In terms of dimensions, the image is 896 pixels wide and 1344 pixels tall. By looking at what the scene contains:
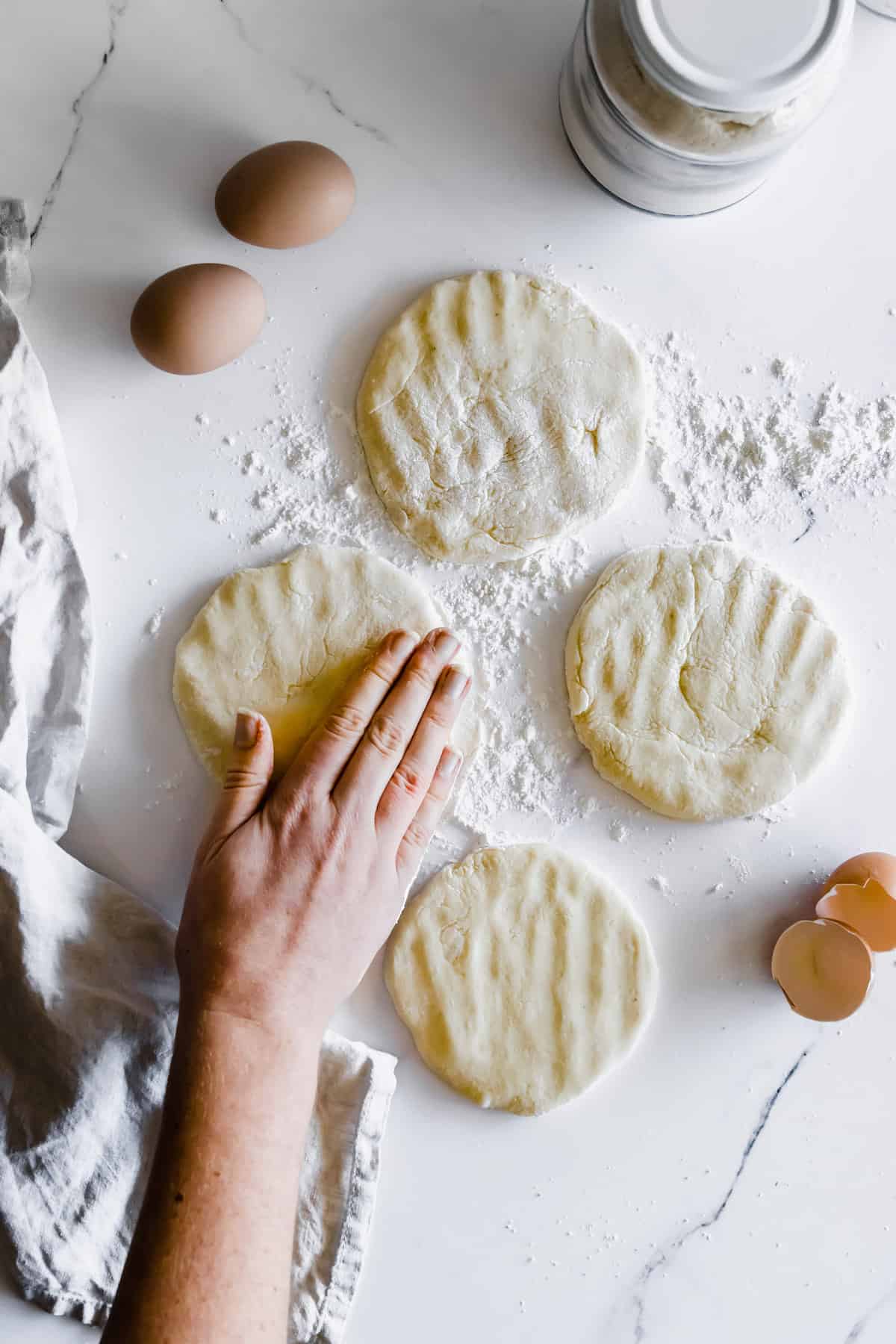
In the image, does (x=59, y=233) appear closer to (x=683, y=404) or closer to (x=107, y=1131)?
(x=683, y=404)

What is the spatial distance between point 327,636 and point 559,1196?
0.64 meters

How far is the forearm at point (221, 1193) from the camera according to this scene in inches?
34.6

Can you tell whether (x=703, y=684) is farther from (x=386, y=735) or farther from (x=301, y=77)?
(x=301, y=77)

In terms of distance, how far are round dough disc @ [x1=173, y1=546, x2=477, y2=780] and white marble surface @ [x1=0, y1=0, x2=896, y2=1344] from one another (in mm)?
41

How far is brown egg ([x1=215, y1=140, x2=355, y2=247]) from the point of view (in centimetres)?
103

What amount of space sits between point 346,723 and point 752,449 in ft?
1.73

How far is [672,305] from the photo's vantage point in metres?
1.14

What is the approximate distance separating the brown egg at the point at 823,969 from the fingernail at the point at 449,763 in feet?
1.25

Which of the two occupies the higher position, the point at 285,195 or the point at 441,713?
the point at 285,195

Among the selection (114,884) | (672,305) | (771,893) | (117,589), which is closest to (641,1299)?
(771,893)

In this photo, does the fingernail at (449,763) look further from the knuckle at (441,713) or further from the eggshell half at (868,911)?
the eggshell half at (868,911)

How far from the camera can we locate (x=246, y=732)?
3.47 ft

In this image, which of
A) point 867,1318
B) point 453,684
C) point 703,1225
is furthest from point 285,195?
point 867,1318

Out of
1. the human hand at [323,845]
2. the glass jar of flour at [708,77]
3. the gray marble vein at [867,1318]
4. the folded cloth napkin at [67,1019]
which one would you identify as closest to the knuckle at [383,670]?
the human hand at [323,845]
